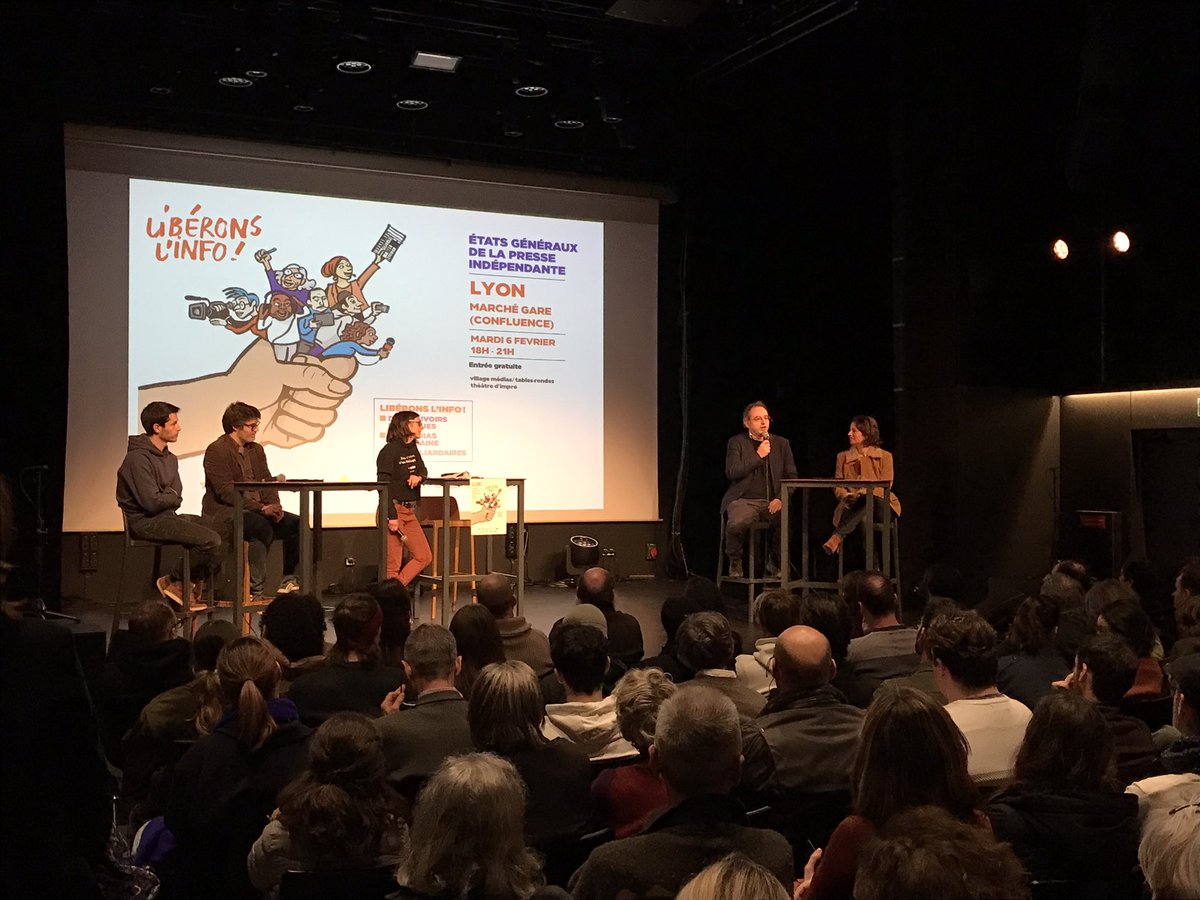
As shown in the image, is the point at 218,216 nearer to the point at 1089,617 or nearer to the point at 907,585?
the point at 907,585

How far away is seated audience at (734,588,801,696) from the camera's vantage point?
3691mm

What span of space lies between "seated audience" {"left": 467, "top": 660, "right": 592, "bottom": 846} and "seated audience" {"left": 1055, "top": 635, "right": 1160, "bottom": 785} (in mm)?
1293

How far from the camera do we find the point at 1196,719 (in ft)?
9.04

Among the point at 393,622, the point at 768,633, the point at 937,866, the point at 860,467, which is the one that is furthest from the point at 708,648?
the point at 860,467

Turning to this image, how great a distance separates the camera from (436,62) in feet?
25.2

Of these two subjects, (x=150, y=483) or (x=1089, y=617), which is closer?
(x=1089, y=617)

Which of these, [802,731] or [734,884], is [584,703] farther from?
[734,884]

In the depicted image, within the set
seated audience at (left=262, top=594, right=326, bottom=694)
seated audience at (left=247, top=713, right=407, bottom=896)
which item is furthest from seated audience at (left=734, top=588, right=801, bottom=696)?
seated audience at (left=247, top=713, right=407, bottom=896)

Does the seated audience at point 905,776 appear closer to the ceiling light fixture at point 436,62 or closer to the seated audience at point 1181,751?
the seated audience at point 1181,751

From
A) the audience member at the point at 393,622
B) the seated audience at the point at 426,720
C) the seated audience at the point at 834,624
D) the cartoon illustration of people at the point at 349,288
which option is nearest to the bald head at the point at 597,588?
the audience member at the point at 393,622

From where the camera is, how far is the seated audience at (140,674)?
12.5ft

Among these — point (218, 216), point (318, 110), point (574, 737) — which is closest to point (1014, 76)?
point (318, 110)

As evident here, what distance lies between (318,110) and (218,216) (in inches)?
41.9

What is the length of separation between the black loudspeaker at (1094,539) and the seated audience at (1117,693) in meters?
5.22
